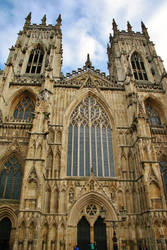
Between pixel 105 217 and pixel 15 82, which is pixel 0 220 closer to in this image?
pixel 105 217

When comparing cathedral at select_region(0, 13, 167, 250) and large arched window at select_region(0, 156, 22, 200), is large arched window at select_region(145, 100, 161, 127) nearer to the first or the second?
cathedral at select_region(0, 13, 167, 250)

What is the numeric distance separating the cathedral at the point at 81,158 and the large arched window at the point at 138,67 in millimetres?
626

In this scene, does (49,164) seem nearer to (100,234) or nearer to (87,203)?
(87,203)

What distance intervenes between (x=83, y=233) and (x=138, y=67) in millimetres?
20798

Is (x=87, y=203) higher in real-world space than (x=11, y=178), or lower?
lower

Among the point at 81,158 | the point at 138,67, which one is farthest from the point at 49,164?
the point at 138,67

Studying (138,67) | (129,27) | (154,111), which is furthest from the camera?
(129,27)

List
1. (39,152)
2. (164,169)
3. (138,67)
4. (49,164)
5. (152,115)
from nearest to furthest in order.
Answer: (39,152) < (49,164) < (164,169) < (152,115) < (138,67)

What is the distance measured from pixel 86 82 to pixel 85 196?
12051 mm

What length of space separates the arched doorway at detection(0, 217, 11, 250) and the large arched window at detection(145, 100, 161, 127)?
15.4 m

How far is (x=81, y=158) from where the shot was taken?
53.5ft

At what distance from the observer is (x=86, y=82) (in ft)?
68.6

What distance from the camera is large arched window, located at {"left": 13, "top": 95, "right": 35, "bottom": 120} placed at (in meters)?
18.9

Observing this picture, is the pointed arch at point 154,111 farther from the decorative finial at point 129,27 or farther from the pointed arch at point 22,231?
the pointed arch at point 22,231
